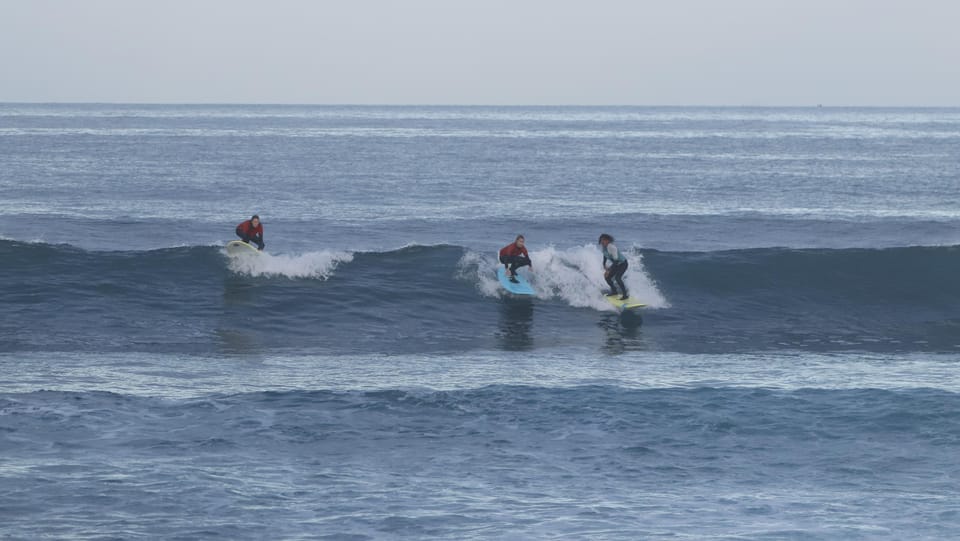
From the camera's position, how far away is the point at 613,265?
2489 cm

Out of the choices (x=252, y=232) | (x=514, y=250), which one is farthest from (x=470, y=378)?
(x=252, y=232)

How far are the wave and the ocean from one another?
0.09 meters

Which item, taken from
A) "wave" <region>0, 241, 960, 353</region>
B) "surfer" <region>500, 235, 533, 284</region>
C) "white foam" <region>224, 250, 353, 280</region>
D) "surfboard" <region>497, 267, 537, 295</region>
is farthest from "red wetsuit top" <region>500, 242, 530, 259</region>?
"white foam" <region>224, 250, 353, 280</region>

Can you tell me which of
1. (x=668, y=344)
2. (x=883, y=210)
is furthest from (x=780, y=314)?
(x=883, y=210)

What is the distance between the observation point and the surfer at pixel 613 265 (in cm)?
2388

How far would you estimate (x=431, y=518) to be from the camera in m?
12.0

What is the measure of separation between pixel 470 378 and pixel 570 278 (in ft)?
29.8

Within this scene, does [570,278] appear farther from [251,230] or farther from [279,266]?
[251,230]

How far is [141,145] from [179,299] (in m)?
68.8

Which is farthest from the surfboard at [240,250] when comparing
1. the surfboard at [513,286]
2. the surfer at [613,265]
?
the surfer at [613,265]

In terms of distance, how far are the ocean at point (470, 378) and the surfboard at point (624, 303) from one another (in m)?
0.22

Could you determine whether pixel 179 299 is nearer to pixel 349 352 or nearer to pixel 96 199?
pixel 349 352

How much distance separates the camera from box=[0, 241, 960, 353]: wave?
22.5 meters

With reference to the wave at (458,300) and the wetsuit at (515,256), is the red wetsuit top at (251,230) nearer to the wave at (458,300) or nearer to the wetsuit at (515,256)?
the wave at (458,300)
